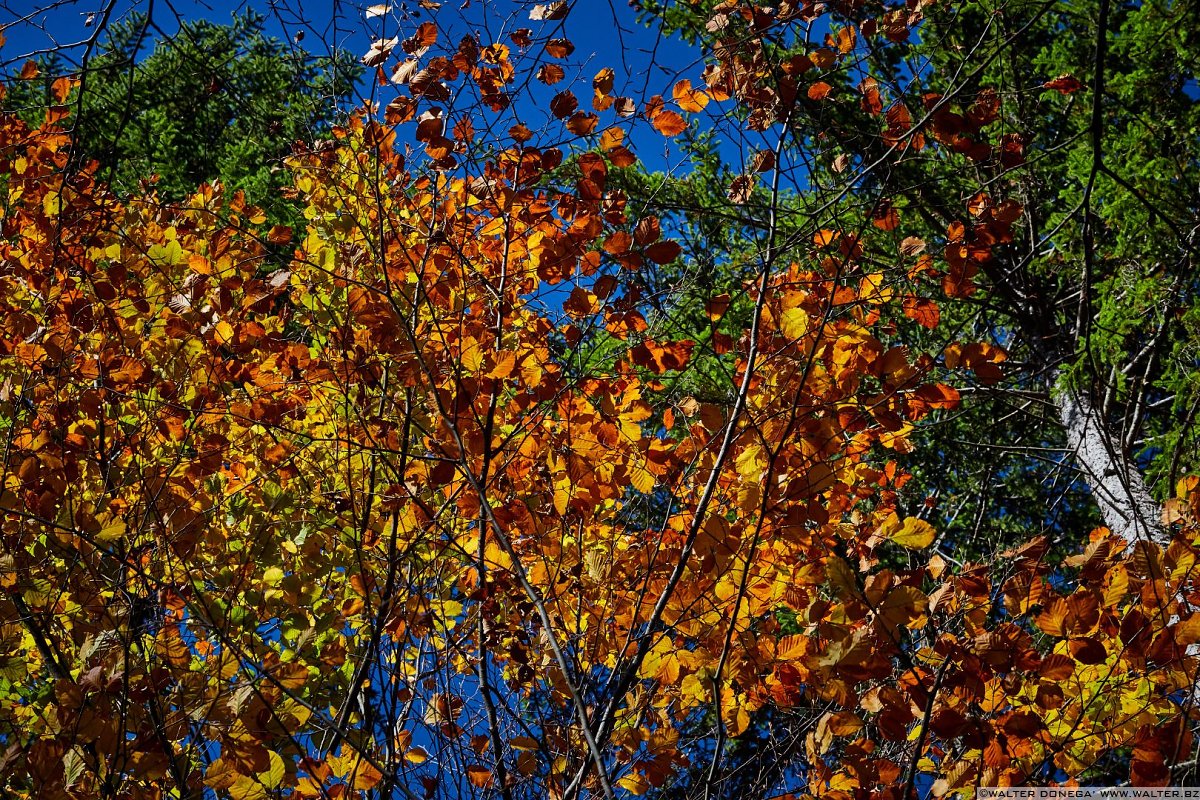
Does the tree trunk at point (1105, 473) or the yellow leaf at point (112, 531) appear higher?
the tree trunk at point (1105, 473)

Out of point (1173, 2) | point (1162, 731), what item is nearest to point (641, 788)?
point (1162, 731)

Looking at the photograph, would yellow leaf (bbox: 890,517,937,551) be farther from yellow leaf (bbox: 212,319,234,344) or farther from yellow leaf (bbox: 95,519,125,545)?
yellow leaf (bbox: 212,319,234,344)

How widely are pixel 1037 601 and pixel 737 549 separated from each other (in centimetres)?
89

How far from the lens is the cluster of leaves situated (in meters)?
2.15

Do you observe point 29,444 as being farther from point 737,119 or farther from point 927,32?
point 927,32

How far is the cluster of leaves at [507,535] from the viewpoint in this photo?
7.06 feet

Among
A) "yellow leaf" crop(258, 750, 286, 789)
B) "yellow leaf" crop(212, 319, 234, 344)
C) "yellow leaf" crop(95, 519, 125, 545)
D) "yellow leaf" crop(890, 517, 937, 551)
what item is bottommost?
"yellow leaf" crop(258, 750, 286, 789)

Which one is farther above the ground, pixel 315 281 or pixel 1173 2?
pixel 1173 2

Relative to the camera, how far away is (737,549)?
2.30m

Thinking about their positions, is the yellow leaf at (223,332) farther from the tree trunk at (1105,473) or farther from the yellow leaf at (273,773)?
the tree trunk at (1105,473)

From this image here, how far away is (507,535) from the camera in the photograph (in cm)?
296

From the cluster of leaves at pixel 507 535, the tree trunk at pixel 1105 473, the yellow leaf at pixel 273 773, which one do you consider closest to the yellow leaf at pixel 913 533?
the cluster of leaves at pixel 507 535


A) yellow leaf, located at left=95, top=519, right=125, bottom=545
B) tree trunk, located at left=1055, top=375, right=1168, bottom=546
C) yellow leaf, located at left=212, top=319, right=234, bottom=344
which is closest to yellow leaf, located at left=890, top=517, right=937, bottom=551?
yellow leaf, located at left=95, top=519, right=125, bottom=545

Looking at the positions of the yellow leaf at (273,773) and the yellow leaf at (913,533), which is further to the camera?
the yellow leaf at (273,773)
